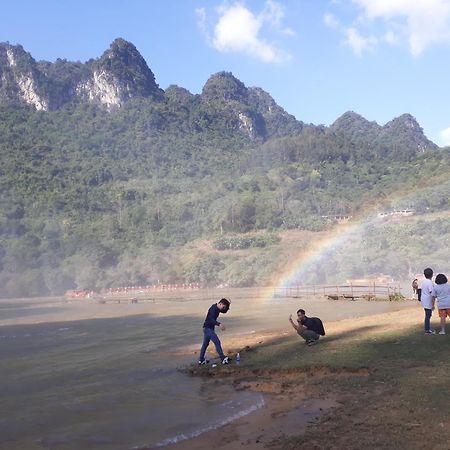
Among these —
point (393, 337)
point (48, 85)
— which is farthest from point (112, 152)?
point (393, 337)

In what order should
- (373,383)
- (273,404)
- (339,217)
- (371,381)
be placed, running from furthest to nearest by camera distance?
(339,217), (371,381), (373,383), (273,404)

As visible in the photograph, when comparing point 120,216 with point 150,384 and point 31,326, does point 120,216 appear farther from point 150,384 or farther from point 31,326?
point 150,384

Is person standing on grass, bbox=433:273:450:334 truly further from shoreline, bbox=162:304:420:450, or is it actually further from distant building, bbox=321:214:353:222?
distant building, bbox=321:214:353:222

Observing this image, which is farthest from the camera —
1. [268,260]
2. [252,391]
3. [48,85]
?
[48,85]

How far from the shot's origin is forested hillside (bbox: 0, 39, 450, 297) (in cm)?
8625

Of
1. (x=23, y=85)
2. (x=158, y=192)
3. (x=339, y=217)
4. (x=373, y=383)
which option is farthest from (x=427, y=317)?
(x=23, y=85)

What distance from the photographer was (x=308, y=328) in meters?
15.2

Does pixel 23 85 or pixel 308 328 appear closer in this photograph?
pixel 308 328

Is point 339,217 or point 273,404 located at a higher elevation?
point 339,217

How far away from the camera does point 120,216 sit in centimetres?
11662

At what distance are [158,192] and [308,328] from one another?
12238cm

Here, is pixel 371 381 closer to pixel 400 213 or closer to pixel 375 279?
pixel 375 279

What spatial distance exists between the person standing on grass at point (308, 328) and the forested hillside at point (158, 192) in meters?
51.6

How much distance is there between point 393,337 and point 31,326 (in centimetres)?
2395
